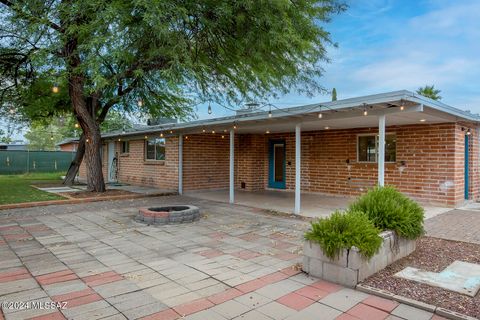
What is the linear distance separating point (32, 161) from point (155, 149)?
42.7 feet

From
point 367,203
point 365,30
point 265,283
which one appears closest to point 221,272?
point 265,283

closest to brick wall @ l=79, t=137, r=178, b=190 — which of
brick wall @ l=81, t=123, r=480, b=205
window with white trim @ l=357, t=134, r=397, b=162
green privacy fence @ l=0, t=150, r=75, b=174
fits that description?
brick wall @ l=81, t=123, r=480, b=205

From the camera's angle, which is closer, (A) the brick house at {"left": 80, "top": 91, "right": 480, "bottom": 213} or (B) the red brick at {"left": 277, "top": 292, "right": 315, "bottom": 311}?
(B) the red brick at {"left": 277, "top": 292, "right": 315, "bottom": 311}

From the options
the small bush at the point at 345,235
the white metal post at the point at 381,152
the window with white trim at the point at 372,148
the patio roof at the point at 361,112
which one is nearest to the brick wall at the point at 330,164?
the window with white trim at the point at 372,148

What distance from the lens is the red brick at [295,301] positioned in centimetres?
292

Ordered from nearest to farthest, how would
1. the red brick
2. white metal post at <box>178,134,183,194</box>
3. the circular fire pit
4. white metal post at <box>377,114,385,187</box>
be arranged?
the red brick < white metal post at <box>377,114,385,187</box> < the circular fire pit < white metal post at <box>178,134,183,194</box>

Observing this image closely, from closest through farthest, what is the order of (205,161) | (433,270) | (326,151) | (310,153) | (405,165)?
(433,270)
(405,165)
(326,151)
(310,153)
(205,161)

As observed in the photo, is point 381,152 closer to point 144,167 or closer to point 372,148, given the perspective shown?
point 372,148

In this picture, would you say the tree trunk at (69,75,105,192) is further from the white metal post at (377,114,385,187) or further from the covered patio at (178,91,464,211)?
the white metal post at (377,114,385,187)

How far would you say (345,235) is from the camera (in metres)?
3.46

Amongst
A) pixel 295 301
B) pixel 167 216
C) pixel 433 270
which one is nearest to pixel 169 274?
pixel 295 301

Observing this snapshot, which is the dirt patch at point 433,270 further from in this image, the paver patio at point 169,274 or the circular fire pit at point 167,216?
the circular fire pit at point 167,216

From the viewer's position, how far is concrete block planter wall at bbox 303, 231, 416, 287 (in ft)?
11.1

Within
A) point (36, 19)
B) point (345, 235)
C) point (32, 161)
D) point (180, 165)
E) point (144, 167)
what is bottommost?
point (345, 235)
